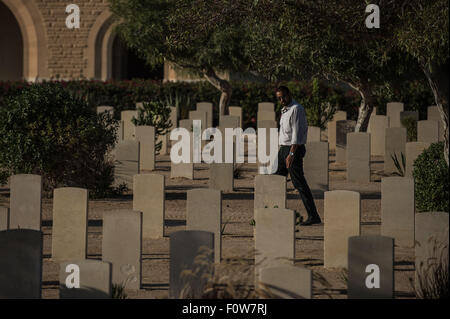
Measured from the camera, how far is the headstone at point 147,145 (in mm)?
14617

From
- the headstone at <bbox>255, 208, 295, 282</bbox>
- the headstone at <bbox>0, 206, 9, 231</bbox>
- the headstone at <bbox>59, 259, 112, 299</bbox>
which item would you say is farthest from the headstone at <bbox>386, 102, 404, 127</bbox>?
the headstone at <bbox>59, 259, 112, 299</bbox>

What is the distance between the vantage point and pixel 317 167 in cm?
1213

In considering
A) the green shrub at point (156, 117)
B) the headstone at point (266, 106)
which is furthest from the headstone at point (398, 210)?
the headstone at point (266, 106)

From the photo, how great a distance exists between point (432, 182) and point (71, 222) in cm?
369

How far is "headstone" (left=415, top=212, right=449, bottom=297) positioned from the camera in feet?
23.5

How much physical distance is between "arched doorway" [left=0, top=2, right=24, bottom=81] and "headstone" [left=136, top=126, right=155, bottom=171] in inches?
585

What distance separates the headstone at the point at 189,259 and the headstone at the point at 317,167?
17.3ft

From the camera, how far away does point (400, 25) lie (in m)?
8.70

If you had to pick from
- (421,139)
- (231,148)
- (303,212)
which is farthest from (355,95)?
(303,212)

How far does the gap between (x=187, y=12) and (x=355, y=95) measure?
11.0 metres

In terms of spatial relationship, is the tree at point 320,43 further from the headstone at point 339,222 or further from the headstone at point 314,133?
the headstone at point 339,222

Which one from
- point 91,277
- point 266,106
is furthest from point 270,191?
point 266,106

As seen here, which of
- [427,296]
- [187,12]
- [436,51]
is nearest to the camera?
[427,296]
